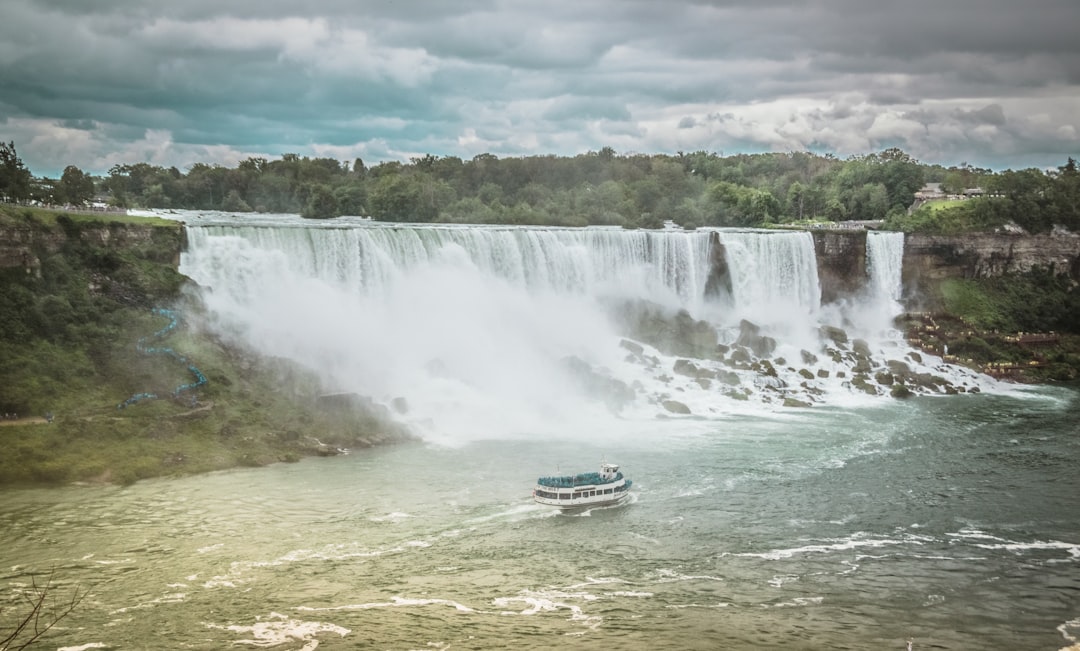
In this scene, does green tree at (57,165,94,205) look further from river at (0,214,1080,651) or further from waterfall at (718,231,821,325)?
waterfall at (718,231,821,325)

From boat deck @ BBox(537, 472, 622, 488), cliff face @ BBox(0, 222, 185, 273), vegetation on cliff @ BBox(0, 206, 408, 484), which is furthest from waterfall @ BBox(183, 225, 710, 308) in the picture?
boat deck @ BBox(537, 472, 622, 488)

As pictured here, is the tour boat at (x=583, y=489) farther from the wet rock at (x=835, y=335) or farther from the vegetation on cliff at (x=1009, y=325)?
the vegetation on cliff at (x=1009, y=325)

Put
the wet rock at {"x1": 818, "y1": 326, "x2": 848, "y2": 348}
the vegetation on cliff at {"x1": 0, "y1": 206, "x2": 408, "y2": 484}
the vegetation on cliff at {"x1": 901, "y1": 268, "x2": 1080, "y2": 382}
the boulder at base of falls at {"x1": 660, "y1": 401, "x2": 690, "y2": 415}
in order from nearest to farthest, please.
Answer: the vegetation on cliff at {"x1": 0, "y1": 206, "x2": 408, "y2": 484}
the boulder at base of falls at {"x1": 660, "y1": 401, "x2": 690, "y2": 415}
the vegetation on cliff at {"x1": 901, "y1": 268, "x2": 1080, "y2": 382}
the wet rock at {"x1": 818, "y1": 326, "x2": 848, "y2": 348}

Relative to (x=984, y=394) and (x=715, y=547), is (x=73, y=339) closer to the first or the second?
(x=715, y=547)

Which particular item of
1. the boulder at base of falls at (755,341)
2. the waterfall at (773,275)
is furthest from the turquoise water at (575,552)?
the waterfall at (773,275)

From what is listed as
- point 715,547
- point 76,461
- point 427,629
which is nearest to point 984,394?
point 715,547

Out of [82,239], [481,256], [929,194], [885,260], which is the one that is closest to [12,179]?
[82,239]

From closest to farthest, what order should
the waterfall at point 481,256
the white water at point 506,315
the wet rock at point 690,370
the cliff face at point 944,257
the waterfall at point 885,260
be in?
the white water at point 506,315
the waterfall at point 481,256
the wet rock at point 690,370
the cliff face at point 944,257
the waterfall at point 885,260
